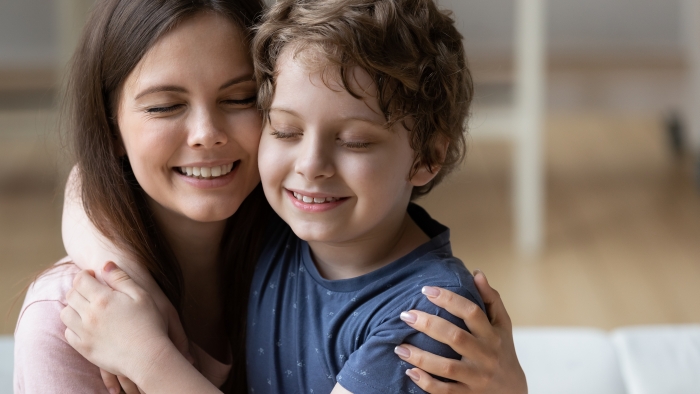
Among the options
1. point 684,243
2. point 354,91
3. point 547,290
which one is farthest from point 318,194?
point 684,243

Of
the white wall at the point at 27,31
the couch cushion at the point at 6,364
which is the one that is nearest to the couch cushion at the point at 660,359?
the couch cushion at the point at 6,364

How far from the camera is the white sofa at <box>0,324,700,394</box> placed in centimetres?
146

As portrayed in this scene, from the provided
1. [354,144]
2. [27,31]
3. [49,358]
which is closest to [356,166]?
[354,144]

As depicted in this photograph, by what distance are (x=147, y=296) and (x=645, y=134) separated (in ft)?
12.6

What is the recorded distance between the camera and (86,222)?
4.14ft

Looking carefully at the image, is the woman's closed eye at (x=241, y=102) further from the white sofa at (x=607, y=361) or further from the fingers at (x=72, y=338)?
the white sofa at (x=607, y=361)

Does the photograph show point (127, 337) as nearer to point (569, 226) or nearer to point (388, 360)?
point (388, 360)

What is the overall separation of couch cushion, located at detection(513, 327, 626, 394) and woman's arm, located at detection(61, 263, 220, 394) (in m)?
0.65

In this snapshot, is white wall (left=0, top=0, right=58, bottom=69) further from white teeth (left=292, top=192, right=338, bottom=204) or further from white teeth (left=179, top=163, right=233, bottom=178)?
white teeth (left=292, top=192, right=338, bottom=204)

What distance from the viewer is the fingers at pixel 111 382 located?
1131mm

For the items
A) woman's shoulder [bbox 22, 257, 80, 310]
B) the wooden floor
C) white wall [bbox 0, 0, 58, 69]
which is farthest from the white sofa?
white wall [bbox 0, 0, 58, 69]

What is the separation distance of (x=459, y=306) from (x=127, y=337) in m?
0.40

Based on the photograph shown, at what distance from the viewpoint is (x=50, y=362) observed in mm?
1136

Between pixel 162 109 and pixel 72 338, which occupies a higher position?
pixel 162 109
